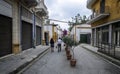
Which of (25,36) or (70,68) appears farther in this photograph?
(25,36)

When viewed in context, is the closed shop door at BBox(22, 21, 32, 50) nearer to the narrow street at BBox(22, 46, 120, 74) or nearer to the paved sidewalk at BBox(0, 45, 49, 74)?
the paved sidewalk at BBox(0, 45, 49, 74)

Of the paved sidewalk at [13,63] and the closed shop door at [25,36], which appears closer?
the paved sidewalk at [13,63]

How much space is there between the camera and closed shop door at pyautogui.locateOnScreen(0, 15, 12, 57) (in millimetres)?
13660

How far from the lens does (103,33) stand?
26938 mm

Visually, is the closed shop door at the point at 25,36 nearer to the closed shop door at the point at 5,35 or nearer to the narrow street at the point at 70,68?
the closed shop door at the point at 5,35

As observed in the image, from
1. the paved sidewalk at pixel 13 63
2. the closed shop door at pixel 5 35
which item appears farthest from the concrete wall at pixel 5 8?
the paved sidewalk at pixel 13 63

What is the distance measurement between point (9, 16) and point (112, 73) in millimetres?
9091

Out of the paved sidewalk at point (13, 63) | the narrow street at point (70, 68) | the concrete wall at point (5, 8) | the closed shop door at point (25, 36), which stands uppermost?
the concrete wall at point (5, 8)

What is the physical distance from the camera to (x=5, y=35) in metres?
14.5

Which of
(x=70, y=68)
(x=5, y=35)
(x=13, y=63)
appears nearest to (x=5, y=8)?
(x=5, y=35)

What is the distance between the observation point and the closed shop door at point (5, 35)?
13.7 m

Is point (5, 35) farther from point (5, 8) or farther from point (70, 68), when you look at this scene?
point (70, 68)

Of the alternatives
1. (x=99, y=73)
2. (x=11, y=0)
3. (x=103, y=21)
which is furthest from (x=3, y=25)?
(x=103, y=21)

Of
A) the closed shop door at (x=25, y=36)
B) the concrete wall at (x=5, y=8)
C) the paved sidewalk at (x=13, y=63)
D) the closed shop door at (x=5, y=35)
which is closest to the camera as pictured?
the paved sidewalk at (x=13, y=63)
